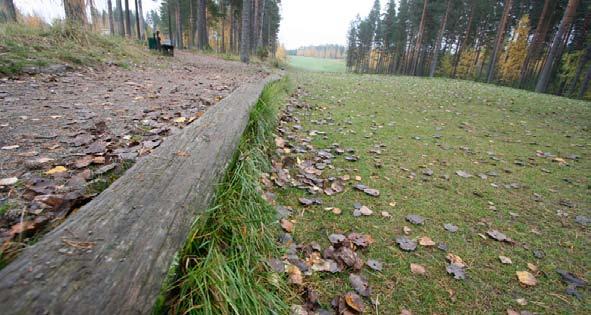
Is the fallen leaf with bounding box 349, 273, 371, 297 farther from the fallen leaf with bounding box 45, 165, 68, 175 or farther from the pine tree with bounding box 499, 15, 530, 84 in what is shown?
the pine tree with bounding box 499, 15, 530, 84

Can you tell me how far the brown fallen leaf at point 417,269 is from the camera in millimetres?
1533

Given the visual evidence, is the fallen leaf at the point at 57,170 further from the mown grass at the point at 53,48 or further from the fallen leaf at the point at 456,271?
the mown grass at the point at 53,48

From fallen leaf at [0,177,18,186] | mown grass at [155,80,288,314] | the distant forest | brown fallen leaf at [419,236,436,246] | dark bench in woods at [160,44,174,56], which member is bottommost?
brown fallen leaf at [419,236,436,246]

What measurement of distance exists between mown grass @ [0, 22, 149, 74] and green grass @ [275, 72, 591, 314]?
4814mm

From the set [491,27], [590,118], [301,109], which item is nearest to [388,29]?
[491,27]

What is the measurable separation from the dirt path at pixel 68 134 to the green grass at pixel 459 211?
4.40 feet

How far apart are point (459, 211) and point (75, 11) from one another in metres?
9.47

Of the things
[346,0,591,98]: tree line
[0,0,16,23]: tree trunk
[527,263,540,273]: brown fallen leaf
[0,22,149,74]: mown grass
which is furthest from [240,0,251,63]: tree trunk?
[346,0,591,98]: tree line

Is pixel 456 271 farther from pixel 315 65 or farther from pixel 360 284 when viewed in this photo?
pixel 315 65

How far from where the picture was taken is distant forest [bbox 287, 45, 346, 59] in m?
130

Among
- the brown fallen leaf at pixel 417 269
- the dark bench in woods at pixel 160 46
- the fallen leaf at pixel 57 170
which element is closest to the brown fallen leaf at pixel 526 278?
the brown fallen leaf at pixel 417 269

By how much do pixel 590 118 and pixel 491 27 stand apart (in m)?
31.8

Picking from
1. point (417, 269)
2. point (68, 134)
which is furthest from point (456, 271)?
point (68, 134)

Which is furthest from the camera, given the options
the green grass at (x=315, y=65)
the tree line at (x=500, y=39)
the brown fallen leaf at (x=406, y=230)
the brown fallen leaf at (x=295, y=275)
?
the green grass at (x=315, y=65)
